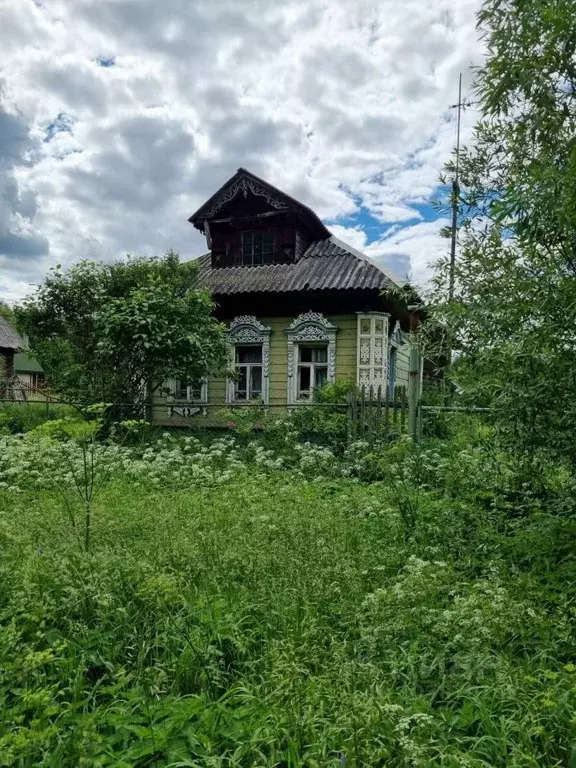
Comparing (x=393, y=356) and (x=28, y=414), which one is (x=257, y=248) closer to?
(x=393, y=356)

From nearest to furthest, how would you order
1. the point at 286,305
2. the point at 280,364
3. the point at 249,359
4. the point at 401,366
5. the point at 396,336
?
1. the point at 286,305
2. the point at 280,364
3. the point at 396,336
4. the point at 249,359
5. the point at 401,366

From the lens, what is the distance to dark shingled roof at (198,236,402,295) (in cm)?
1274

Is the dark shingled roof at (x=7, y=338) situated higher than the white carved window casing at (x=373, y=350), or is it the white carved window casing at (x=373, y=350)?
the dark shingled roof at (x=7, y=338)

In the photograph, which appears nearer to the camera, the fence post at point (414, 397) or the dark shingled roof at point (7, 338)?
the fence post at point (414, 397)

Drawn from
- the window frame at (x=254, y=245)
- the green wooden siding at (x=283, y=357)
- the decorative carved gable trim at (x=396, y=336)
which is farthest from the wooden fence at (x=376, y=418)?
the window frame at (x=254, y=245)

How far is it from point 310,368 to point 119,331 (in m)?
4.86

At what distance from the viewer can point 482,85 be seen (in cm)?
381

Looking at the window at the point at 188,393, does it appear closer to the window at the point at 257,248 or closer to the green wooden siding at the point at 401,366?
the window at the point at 257,248

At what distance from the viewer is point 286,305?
13.7 m

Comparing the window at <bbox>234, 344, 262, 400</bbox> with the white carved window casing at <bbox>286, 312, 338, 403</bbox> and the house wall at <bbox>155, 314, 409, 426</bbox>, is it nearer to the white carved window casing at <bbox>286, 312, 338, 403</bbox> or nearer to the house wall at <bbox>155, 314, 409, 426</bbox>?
the house wall at <bbox>155, 314, 409, 426</bbox>

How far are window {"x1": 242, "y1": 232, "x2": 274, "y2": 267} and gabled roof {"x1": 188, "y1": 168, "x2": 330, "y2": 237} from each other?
868 millimetres

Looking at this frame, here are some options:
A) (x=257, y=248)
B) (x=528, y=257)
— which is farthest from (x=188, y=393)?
(x=528, y=257)

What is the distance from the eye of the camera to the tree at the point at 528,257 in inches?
132

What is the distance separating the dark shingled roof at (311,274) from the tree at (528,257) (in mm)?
8029
